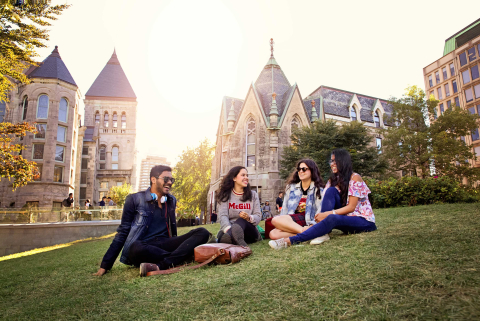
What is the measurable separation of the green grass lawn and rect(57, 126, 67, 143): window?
126 feet

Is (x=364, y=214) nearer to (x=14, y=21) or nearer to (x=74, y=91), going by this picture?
(x=14, y=21)

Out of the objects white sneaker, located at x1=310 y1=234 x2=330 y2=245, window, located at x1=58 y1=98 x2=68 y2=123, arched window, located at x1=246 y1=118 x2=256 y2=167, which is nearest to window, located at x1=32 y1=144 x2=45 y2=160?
window, located at x1=58 y1=98 x2=68 y2=123

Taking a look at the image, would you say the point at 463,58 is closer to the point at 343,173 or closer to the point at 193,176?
the point at 193,176

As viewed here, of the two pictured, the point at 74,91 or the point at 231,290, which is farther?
the point at 74,91

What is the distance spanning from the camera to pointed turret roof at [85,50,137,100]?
6612 centimetres

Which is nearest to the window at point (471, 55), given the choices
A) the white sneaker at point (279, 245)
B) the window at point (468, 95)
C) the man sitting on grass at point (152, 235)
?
the window at point (468, 95)

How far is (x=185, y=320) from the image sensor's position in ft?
8.71

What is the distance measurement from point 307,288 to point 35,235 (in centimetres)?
2266

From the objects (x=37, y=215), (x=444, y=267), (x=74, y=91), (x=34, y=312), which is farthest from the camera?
(x=74, y=91)

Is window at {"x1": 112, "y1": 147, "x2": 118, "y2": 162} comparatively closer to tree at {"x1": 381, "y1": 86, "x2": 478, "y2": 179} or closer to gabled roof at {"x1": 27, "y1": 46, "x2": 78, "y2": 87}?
gabled roof at {"x1": 27, "y1": 46, "x2": 78, "y2": 87}

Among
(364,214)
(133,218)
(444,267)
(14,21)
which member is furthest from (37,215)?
(444,267)

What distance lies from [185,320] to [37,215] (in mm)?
22200

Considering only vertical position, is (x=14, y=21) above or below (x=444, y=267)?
above

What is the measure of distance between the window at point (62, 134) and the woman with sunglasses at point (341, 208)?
4006cm
